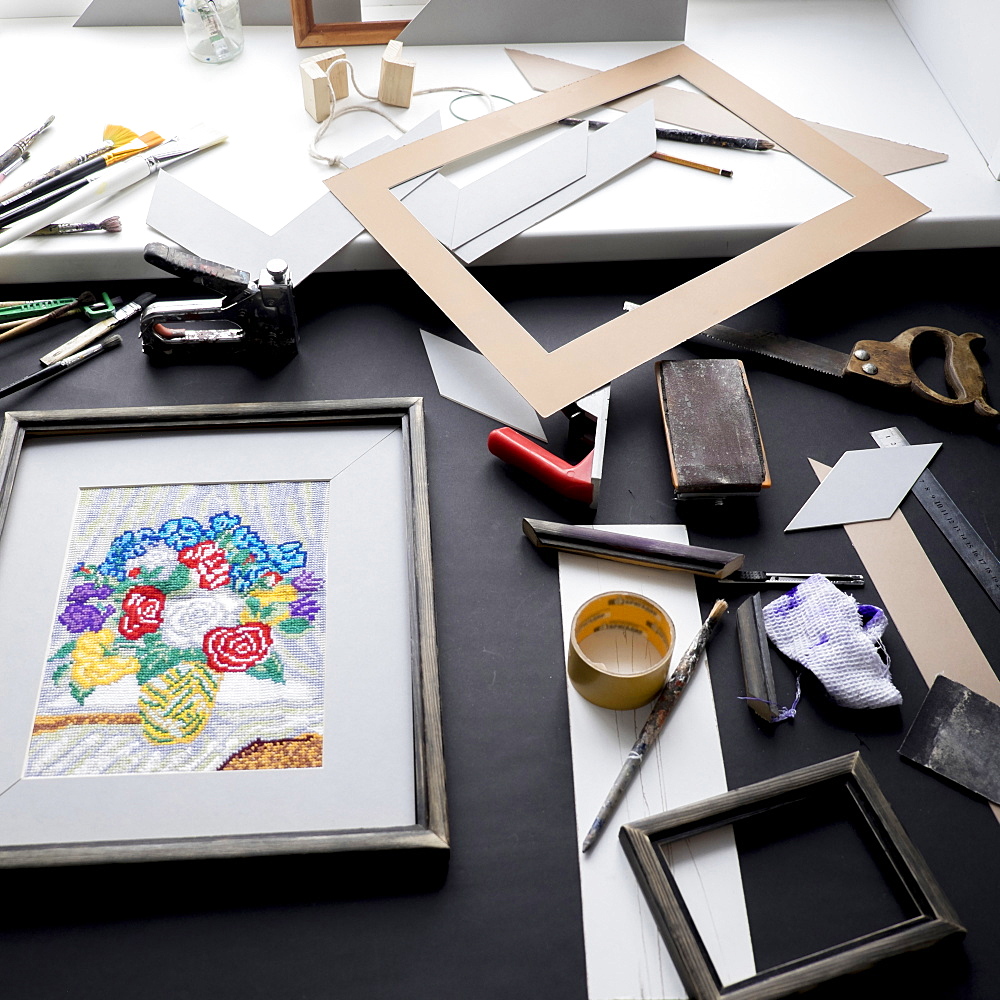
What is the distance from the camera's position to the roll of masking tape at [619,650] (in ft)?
3.09

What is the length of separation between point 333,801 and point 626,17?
1.37 metres

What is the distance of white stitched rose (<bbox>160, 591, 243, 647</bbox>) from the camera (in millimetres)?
999

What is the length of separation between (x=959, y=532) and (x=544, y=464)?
51 cm

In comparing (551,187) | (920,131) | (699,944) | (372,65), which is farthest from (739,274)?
(699,944)

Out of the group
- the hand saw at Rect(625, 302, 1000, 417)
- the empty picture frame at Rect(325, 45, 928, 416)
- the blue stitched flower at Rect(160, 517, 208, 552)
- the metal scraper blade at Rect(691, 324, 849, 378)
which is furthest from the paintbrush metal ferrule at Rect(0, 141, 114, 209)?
the metal scraper blade at Rect(691, 324, 849, 378)

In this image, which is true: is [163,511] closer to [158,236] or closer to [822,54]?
[158,236]

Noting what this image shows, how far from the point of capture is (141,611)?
40.0 inches

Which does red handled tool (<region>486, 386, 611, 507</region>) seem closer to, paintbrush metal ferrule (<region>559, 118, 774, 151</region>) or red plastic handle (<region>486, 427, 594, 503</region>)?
red plastic handle (<region>486, 427, 594, 503</region>)

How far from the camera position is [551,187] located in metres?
1.37

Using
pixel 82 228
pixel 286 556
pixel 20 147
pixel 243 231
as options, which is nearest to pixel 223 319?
pixel 243 231

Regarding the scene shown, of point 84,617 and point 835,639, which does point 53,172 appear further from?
point 835,639

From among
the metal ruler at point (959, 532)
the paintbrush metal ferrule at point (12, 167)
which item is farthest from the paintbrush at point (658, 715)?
the paintbrush metal ferrule at point (12, 167)

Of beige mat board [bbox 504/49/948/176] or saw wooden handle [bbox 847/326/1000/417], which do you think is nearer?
saw wooden handle [bbox 847/326/1000/417]

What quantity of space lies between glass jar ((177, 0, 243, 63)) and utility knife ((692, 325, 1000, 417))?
0.94 m
